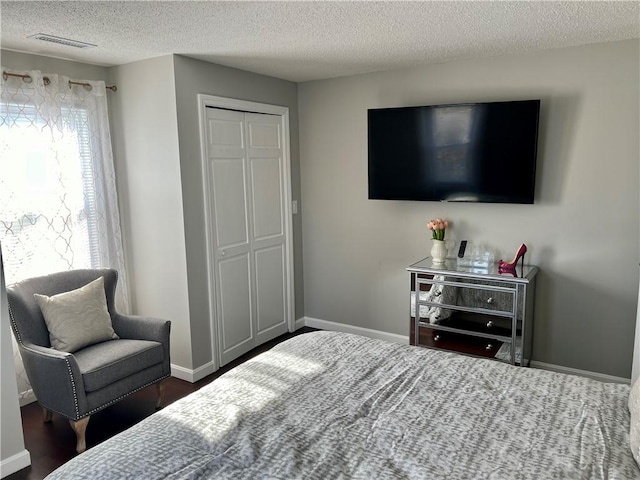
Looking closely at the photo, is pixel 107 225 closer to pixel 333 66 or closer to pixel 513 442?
pixel 333 66

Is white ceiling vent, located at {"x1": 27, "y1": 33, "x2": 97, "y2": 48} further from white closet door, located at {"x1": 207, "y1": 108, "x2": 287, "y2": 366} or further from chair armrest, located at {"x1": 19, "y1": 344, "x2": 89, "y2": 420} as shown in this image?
chair armrest, located at {"x1": 19, "y1": 344, "x2": 89, "y2": 420}

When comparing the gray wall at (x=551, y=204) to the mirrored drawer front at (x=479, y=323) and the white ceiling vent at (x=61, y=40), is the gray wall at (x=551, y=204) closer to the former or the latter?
the mirrored drawer front at (x=479, y=323)

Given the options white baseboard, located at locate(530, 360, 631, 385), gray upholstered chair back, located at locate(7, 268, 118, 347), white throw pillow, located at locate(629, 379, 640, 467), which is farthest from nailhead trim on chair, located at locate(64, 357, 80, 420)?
white baseboard, located at locate(530, 360, 631, 385)

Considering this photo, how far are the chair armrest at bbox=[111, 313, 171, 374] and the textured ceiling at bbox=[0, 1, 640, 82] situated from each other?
1836 mm

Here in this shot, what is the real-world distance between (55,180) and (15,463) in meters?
1.86

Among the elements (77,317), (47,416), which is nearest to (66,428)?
(47,416)

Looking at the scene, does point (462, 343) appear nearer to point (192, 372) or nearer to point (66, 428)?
point (192, 372)

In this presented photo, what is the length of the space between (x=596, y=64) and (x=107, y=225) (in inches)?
149

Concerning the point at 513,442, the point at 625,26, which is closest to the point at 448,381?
the point at 513,442

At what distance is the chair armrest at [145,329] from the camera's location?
3.36 m

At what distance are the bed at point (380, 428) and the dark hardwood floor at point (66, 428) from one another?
141cm

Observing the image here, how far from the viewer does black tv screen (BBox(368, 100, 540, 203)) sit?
3557 millimetres

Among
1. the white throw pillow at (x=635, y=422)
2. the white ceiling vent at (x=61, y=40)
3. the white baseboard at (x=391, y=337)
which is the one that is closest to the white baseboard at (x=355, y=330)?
the white baseboard at (x=391, y=337)

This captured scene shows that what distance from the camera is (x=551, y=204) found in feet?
11.9
